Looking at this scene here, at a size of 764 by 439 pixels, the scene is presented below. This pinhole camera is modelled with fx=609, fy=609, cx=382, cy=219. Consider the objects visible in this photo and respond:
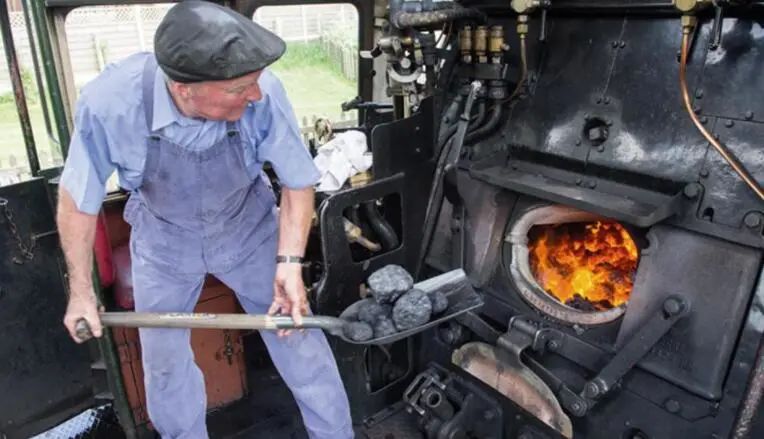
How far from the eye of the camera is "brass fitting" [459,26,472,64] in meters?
3.02

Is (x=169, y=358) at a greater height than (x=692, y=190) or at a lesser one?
lesser

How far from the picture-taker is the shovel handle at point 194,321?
232cm

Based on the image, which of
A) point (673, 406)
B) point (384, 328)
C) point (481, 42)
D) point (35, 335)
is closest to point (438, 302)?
point (384, 328)

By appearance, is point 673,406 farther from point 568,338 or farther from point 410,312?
point 410,312

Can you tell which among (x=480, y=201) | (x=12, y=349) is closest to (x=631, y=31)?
(x=480, y=201)

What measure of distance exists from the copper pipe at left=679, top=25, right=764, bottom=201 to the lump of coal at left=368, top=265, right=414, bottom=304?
126 centimetres

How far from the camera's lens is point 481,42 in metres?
2.97

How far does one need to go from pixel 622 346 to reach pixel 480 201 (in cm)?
97

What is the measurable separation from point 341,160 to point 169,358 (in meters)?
1.32

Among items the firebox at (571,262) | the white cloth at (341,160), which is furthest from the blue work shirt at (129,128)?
the firebox at (571,262)

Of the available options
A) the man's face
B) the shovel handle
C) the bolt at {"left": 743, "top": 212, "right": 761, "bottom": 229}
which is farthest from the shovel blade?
the bolt at {"left": 743, "top": 212, "right": 761, "bottom": 229}

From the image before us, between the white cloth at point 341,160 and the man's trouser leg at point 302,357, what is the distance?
649 mm

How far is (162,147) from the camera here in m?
2.23

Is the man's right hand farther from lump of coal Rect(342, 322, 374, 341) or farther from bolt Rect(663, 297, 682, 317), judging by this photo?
bolt Rect(663, 297, 682, 317)
